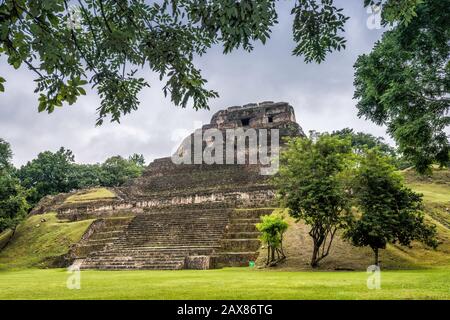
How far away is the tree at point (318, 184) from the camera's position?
42.4 feet

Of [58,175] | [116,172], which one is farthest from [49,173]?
[116,172]

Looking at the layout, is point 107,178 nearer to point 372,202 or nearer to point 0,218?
point 0,218

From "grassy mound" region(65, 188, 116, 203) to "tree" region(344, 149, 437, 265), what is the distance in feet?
65.7

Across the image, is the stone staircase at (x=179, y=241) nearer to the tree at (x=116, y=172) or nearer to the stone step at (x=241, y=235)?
the stone step at (x=241, y=235)

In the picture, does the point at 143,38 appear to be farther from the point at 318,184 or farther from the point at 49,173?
the point at 49,173

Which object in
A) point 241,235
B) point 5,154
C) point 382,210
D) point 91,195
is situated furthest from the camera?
point 5,154

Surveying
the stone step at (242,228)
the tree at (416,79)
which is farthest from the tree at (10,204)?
the tree at (416,79)

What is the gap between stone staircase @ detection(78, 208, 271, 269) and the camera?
14984 millimetres

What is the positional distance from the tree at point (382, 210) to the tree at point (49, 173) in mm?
34302

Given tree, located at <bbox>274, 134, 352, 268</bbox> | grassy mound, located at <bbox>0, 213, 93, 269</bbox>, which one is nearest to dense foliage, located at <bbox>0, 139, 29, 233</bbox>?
grassy mound, located at <bbox>0, 213, 93, 269</bbox>

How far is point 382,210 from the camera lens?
1270 cm

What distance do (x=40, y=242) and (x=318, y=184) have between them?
15652 millimetres

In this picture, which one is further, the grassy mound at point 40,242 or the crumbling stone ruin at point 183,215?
the grassy mound at point 40,242
